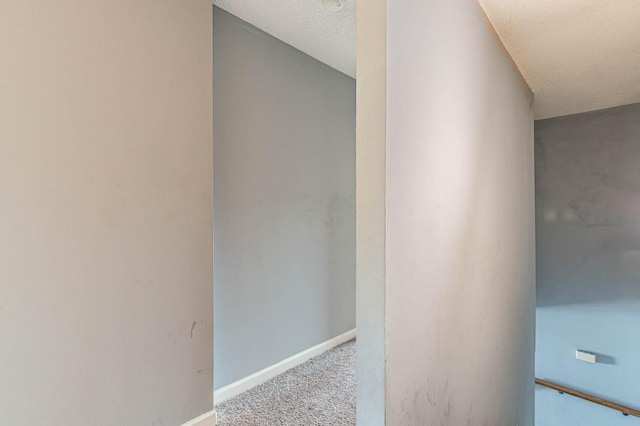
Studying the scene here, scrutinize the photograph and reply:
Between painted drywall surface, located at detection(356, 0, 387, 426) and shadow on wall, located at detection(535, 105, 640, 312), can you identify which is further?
shadow on wall, located at detection(535, 105, 640, 312)

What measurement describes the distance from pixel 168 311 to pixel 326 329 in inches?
60.6

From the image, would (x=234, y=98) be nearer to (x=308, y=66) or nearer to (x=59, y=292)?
(x=308, y=66)

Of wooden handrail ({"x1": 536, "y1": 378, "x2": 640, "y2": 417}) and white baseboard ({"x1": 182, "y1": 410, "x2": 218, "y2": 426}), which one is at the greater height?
white baseboard ({"x1": 182, "y1": 410, "x2": 218, "y2": 426})

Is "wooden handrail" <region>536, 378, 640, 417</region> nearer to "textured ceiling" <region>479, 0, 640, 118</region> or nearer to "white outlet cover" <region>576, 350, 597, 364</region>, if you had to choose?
"white outlet cover" <region>576, 350, 597, 364</region>

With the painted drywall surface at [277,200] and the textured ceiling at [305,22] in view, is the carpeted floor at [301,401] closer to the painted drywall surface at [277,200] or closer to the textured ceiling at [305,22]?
the painted drywall surface at [277,200]

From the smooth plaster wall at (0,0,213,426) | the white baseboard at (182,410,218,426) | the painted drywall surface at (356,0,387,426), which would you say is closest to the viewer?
the painted drywall surface at (356,0,387,426)

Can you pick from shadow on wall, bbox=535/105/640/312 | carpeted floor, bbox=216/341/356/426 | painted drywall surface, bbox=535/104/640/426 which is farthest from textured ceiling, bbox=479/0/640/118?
carpeted floor, bbox=216/341/356/426

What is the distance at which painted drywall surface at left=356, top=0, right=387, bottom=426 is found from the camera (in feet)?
2.78

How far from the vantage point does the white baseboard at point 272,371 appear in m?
2.08

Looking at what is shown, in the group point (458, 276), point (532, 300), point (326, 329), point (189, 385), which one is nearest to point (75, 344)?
point (189, 385)

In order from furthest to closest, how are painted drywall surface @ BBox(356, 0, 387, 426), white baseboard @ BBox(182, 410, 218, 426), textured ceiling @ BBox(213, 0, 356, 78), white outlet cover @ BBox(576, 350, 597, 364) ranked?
1. white outlet cover @ BBox(576, 350, 597, 364)
2. textured ceiling @ BBox(213, 0, 356, 78)
3. white baseboard @ BBox(182, 410, 218, 426)
4. painted drywall surface @ BBox(356, 0, 387, 426)

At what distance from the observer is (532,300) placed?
8.00 feet

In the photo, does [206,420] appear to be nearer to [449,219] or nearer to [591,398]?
[449,219]

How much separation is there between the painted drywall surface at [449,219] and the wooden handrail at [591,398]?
1.79 metres
